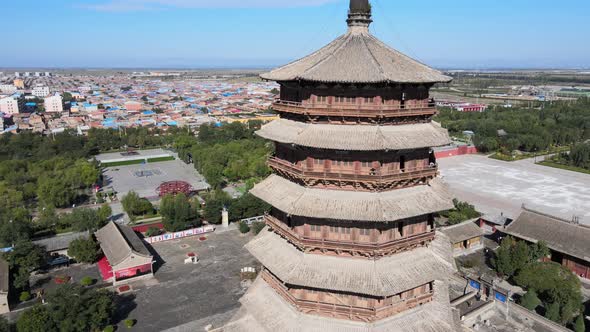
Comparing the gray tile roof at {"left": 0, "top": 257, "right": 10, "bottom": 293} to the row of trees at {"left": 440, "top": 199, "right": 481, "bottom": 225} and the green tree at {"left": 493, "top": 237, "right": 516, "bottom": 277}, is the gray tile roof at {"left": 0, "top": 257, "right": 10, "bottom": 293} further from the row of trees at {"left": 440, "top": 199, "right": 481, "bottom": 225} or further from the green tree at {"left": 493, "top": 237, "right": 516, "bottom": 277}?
the row of trees at {"left": 440, "top": 199, "right": 481, "bottom": 225}

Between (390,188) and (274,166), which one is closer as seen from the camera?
(390,188)

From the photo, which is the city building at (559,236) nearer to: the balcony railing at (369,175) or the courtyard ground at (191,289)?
the courtyard ground at (191,289)

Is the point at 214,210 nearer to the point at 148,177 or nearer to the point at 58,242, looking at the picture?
the point at 58,242

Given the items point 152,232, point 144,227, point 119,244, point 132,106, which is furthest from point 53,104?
point 119,244

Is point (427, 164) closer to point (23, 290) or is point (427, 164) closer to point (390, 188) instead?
point (390, 188)

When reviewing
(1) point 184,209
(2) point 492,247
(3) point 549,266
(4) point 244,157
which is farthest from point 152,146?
(3) point 549,266

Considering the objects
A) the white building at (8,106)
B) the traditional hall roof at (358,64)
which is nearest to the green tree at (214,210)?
the traditional hall roof at (358,64)
